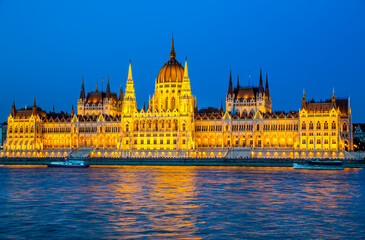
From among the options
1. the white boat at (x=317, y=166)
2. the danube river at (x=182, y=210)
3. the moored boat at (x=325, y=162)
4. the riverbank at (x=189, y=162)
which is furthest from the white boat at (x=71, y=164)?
the moored boat at (x=325, y=162)

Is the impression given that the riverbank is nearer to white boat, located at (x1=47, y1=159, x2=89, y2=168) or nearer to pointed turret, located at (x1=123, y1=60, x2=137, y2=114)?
white boat, located at (x1=47, y1=159, x2=89, y2=168)

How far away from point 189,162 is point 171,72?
122ft

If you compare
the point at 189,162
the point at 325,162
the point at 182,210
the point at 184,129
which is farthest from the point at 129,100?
the point at 182,210

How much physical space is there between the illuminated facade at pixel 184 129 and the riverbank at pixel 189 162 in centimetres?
874

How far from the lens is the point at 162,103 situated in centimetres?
15050

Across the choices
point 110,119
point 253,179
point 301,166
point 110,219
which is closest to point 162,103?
point 110,119

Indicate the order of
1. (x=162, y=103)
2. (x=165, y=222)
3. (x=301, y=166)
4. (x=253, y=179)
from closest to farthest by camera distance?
(x=165, y=222) → (x=253, y=179) → (x=301, y=166) → (x=162, y=103)

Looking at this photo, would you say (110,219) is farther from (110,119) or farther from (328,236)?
(110,119)

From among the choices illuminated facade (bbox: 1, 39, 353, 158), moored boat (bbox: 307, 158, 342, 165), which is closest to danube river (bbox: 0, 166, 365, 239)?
moored boat (bbox: 307, 158, 342, 165)

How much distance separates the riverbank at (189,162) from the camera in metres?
116

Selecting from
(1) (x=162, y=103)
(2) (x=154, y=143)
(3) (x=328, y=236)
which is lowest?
(3) (x=328, y=236)

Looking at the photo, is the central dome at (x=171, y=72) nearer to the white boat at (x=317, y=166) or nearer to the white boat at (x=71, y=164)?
the white boat at (x=71, y=164)

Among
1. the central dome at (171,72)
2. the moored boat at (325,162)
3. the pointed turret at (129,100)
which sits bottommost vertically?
the moored boat at (325,162)

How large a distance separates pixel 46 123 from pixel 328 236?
409 ft
